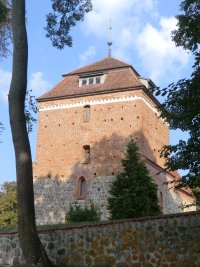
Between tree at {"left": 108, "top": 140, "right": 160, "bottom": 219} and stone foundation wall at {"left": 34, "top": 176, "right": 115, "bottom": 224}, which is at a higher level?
stone foundation wall at {"left": 34, "top": 176, "right": 115, "bottom": 224}

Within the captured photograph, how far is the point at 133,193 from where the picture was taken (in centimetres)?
2031

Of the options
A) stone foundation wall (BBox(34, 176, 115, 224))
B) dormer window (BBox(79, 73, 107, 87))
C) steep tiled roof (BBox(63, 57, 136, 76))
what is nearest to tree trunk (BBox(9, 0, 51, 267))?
stone foundation wall (BBox(34, 176, 115, 224))

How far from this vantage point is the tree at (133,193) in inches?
779

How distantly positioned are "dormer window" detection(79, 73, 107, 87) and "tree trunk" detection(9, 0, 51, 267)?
66.6 ft

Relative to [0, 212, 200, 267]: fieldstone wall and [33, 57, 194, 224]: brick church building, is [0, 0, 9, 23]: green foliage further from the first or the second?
[33, 57, 194, 224]: brick church building

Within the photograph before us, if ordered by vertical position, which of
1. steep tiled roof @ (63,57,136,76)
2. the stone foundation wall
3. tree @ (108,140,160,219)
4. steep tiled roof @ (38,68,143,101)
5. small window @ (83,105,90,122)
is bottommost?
tree @ (108,140,160,219)

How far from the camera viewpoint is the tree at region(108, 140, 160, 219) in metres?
19.8

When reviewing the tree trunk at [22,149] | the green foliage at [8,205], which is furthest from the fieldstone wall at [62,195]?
the tree trunk at [22,149]

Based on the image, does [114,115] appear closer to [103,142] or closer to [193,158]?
[103,142]

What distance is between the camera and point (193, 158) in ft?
35.2

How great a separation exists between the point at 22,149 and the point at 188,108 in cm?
408

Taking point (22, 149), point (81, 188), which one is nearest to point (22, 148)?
point (22, 149)

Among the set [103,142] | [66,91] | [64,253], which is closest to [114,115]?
[103,142]

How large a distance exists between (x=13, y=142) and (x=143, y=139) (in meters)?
19.1
